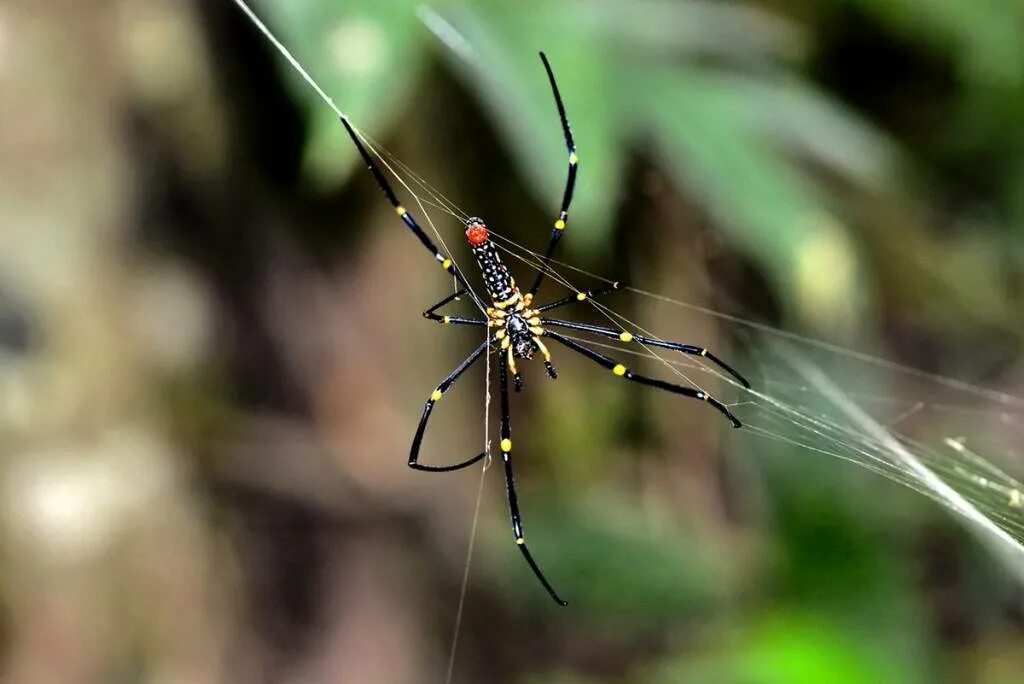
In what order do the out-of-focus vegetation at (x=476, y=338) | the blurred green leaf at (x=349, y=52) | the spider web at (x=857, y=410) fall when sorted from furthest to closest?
the out-of-focus vegetation at (x=476, y=338), the spider web at (x=857, y=410), the blurred green leaf at (x=349, y=52)

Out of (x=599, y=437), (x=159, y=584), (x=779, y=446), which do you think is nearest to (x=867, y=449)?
(x=779, y=446)

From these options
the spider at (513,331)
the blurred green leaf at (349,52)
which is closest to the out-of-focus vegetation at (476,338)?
the blurred green leaf at (349,52)

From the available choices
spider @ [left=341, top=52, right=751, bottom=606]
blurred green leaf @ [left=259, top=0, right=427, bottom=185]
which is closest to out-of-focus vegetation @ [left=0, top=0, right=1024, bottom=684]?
blurred green leaf @ [left=259, top=0, right=427, bottom=185]

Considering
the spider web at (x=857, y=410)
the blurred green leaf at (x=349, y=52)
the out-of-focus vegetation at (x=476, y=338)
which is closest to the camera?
the blurred green leaf at (x=349, y=52)

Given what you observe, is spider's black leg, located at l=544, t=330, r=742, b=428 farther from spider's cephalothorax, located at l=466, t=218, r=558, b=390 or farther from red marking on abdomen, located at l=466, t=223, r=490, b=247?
red marking on abdomen, located at l=466, t=223, r=490, b=247

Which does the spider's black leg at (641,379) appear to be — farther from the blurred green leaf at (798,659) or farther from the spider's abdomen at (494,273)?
the blurred green leaf at (798,659)

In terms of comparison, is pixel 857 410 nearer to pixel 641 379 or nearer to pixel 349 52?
pixel 641 379
